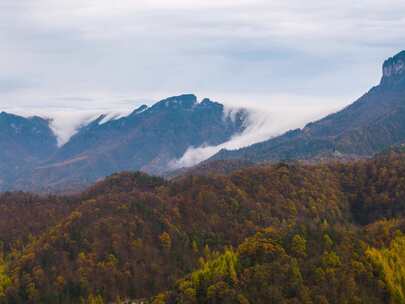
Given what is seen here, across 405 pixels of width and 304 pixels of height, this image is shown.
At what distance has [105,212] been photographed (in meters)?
178

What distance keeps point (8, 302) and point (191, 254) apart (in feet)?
155

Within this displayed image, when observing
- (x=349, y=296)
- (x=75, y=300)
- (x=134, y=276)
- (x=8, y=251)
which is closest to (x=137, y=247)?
(x=134, y=276)

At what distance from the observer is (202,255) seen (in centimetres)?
16438

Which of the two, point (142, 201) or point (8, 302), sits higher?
point (142, 201)

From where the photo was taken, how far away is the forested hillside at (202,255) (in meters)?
118

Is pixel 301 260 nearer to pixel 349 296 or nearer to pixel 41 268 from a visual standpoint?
pixel 349 296

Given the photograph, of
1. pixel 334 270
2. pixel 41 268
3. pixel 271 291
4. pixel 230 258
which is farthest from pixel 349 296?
pixel 41 268

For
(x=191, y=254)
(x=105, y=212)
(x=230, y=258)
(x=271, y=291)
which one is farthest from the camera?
(x=105, y=212)

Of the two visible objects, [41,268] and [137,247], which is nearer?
[41,268]

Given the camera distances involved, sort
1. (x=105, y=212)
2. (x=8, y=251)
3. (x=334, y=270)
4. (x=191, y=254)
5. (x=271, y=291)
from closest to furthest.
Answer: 1. (x=271, y=291)
2. (x=334, y=270)
3. (x=191, y=254)
4. (x=105, y=212)
5. (x=8, y=251)

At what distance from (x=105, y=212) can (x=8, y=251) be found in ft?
120

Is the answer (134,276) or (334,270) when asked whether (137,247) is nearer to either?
(134,276)

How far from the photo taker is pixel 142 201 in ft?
607

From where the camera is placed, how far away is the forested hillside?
118 meters
